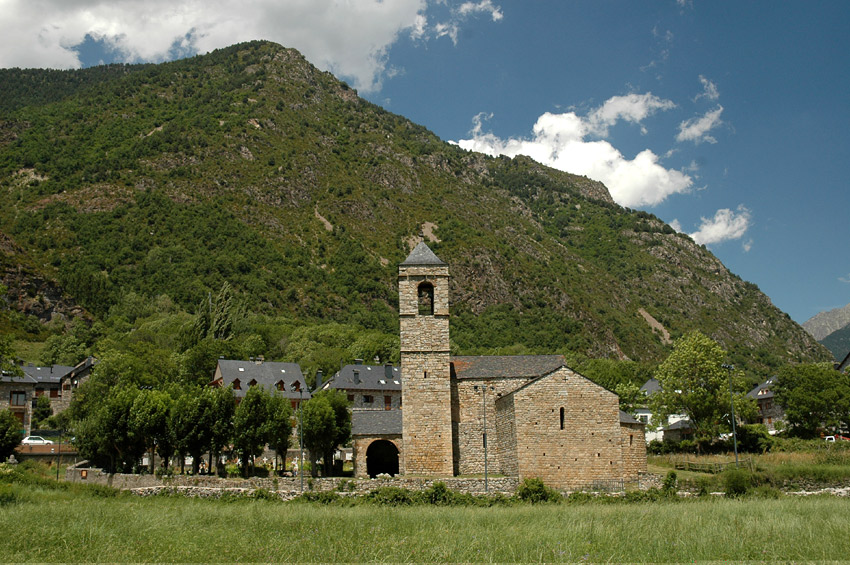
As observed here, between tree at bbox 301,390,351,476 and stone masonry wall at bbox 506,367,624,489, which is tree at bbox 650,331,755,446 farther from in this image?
tree at bbox 301,390,351,476

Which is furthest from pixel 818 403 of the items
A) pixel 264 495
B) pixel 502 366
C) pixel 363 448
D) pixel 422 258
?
pixel 264 495

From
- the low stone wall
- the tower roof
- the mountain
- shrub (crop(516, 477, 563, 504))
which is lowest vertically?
shrub (crop(516, 477, 563, 504))

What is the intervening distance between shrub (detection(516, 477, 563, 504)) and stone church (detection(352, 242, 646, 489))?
2101mm

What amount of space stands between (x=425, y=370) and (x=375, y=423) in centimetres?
557

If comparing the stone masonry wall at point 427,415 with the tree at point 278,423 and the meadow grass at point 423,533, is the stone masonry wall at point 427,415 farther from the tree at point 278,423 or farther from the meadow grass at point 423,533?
the meadow grass at point 423,533

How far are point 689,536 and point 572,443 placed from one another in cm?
1693

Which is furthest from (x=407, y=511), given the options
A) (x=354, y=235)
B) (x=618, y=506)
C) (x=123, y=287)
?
(x=354, y=235)

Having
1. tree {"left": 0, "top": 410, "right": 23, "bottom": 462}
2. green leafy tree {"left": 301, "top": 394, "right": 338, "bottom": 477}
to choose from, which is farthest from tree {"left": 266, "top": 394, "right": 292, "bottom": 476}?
tree {"left": 0, "top": 410, "right": 23, "bottom": 462}

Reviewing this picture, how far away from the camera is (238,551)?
20.9 m

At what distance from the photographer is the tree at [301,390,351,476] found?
45.3 m

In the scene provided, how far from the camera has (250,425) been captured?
4275 centimetres

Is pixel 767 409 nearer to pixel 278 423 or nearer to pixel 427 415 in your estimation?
pixel 427 415

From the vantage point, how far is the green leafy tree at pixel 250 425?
4234cm

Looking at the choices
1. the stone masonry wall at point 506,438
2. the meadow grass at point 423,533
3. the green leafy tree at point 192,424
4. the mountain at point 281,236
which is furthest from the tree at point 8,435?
the mountain at point 281,236
